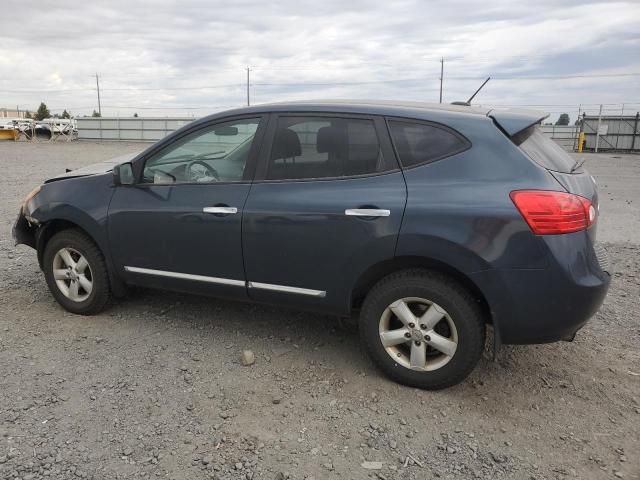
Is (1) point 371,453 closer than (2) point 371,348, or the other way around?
(1) point 371,453

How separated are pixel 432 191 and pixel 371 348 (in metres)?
1.09

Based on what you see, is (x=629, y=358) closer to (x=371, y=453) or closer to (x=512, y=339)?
(x=512, y=339)

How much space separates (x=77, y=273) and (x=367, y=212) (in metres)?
2.67

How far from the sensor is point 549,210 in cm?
299

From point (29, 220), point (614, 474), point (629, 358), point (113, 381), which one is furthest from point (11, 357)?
point (629, 358)

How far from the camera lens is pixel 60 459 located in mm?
2752

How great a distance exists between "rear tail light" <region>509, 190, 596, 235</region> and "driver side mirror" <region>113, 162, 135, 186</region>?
2795 mm

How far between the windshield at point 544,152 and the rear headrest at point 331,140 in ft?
3.65

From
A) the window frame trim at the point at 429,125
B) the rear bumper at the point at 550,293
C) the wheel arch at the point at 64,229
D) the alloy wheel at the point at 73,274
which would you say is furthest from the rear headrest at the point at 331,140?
the alloy wheel at the point at 73,274

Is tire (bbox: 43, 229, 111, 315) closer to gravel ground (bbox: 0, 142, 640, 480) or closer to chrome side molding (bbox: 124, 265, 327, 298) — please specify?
gravel ground (bbox: 0, 142, 640, 480)

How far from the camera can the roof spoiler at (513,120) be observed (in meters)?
3.26

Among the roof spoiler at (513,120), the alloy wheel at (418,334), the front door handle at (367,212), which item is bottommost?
the alloy wheel at (418,334)

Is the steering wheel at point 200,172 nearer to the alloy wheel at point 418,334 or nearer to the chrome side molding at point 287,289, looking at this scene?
the chrome side molding at point 287,289

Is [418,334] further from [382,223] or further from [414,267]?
[382,223]
